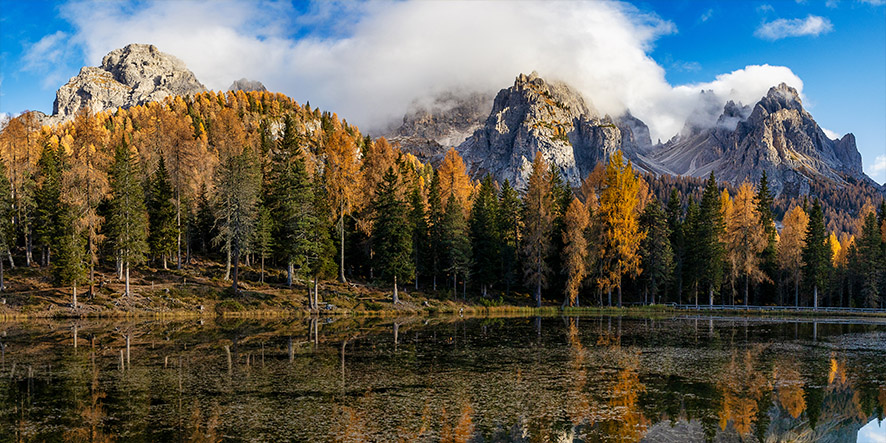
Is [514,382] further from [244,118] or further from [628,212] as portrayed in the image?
[244,118]

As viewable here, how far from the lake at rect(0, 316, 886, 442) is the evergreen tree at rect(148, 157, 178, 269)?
2244cm

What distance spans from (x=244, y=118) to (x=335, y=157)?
9061cm

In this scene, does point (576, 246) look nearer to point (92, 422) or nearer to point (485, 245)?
point (485, 245)

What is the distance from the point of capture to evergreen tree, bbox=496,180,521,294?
73938 millimetres

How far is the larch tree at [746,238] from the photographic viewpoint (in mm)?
75750

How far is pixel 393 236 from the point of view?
62781 mm

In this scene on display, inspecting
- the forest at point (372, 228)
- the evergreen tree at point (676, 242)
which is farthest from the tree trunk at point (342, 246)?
the evergreen tree at point (676, 242)

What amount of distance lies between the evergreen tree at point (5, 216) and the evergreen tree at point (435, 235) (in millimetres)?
42754

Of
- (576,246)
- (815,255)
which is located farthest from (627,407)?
(815,255)

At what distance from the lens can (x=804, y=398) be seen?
68.4 ft

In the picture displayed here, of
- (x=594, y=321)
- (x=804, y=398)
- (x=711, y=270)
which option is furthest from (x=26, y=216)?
(x=711, y=270)

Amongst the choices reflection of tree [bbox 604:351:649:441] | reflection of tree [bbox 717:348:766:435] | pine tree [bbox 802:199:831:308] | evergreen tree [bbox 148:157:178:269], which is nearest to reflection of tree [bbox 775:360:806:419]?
reflection of tree [bbox 717:348:766:435]

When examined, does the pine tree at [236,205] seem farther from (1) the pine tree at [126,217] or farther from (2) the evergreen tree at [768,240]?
(2) the evergreen tree at [768,240]

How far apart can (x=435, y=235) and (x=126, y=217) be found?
111ft
